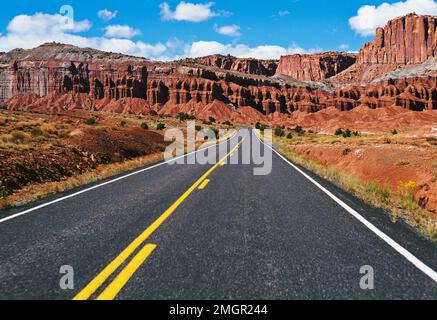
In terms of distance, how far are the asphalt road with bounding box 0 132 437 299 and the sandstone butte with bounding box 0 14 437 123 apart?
133024 millimetres

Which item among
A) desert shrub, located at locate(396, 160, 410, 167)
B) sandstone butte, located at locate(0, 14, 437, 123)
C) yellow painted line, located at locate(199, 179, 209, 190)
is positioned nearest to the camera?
yellow painted line, located at locate(199, 179, 209, 190)

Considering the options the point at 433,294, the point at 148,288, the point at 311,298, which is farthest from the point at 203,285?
the point at 433,294

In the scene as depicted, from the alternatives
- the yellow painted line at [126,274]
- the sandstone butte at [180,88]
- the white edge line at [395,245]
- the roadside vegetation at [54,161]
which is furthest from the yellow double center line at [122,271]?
the sandstone butte at [180,88]

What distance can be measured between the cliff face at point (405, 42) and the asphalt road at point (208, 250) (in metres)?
206

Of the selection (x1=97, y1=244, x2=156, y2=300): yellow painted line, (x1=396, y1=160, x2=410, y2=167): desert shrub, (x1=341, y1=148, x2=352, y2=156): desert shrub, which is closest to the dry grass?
(x1=396, y1=160, x2=410, y2=167): desert shrub

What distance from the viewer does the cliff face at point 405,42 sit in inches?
7028

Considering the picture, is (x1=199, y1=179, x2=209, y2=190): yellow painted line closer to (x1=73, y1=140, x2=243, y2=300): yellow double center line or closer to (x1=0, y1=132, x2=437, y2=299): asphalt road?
(x1=0, y1=132, x2=437, y2=299): asphalt road

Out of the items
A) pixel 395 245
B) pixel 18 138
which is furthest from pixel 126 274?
pixel 18 138

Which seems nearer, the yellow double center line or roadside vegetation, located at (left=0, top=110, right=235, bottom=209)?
the yellow double center line

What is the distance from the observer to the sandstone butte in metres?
143

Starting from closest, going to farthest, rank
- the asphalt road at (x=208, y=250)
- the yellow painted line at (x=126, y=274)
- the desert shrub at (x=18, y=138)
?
1. the yellow painted line at (x=126, y=274)
2. the asphalt road at (x=208, y=250)
3. the desert shrub at (x=18, y=138)

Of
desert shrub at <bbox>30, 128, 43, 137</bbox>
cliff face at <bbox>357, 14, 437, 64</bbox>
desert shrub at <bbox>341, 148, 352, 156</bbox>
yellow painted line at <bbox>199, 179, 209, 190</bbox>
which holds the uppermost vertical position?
cliff face at <bbox>357, 14, 437, 64</bbox>

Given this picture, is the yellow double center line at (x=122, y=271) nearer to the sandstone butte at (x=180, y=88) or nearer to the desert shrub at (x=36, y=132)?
the desert shrub at (x=36, y=132)

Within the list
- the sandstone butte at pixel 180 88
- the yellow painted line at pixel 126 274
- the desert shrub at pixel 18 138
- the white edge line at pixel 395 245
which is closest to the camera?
the yellow painted line at pixel 126 274
